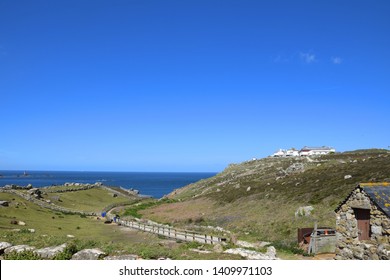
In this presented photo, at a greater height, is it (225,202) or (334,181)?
(334,181)

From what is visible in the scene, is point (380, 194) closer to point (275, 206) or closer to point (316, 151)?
point (275, 206)

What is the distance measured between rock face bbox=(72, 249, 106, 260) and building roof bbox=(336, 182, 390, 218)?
36.4ft

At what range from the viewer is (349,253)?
564 inches

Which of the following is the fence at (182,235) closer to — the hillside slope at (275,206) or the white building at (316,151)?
the hillside slope at (275,206)

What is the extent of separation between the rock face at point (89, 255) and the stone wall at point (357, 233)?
10.5 metres

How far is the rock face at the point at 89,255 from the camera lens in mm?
12141

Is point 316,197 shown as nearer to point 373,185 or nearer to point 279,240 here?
point 279,240

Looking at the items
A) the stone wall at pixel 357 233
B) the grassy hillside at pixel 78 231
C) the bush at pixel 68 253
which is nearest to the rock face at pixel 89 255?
the bush at pixel 68 253

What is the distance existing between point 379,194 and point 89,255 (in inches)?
473

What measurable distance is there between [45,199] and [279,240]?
52.6m

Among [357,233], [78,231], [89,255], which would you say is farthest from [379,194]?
[78,231]

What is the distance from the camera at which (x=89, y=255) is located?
1227cm

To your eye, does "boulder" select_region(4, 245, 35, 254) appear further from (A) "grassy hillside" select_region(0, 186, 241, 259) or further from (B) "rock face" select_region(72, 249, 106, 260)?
(B) "rock face" select_region(72, 249, 106, 260)
